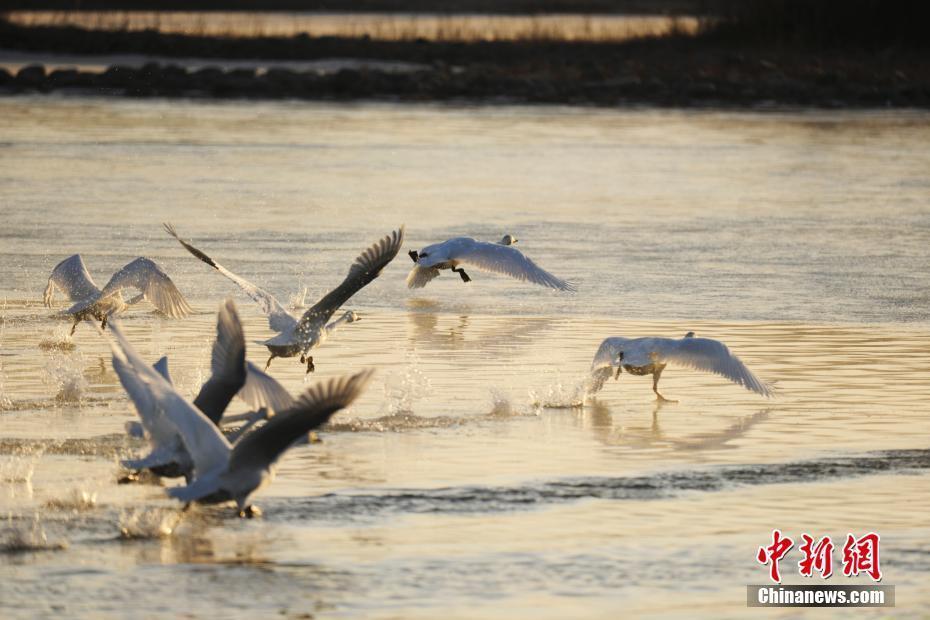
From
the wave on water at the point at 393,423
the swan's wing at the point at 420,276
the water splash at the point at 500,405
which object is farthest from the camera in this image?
the swan's wing at the point at 420,276

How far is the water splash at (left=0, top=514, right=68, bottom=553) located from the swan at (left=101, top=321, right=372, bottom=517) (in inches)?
25.0

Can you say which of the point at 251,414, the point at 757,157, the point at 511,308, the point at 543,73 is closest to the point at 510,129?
the point at 757,157

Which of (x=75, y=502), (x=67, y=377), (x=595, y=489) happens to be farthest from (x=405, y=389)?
(x=75, y=502)

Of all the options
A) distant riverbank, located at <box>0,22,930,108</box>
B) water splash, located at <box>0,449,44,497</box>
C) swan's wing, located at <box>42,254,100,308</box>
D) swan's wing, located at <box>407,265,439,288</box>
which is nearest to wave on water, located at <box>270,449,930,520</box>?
water splash, located at <box>0,449,44,497</box>

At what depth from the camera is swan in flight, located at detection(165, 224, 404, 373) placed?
463 inches

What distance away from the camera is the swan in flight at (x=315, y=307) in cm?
1175

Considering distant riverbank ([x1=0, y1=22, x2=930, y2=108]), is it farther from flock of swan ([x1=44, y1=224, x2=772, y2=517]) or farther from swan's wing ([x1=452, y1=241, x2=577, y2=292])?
flock of swan ([x1=44, y1=224, x2=772, y2=517])

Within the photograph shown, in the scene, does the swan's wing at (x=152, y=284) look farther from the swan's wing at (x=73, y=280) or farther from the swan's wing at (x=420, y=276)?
the swan's wing at (x=420, y=276)

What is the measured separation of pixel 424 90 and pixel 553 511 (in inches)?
1288

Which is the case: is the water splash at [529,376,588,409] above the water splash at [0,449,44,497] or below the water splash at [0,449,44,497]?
above

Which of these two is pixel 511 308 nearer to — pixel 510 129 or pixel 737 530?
pixel 737 530

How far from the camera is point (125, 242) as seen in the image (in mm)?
18547

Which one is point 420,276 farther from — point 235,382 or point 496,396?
point 235,382

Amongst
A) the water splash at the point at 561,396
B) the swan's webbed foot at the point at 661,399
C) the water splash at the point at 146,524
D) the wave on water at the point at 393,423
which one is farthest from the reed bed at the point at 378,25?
the water splash at the point at 146,524
